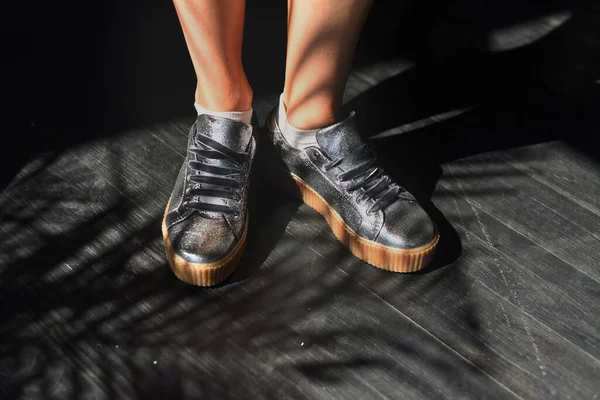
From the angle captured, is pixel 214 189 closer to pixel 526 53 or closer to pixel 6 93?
pixel 6 93

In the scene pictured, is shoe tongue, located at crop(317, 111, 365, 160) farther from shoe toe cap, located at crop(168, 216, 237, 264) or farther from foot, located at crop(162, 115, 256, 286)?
shoe toe cap, located at crop(168, 216, 237, 264)

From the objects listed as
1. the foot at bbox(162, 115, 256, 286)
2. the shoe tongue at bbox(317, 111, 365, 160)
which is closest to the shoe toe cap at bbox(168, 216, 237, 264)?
the foot at bbox(162, 115, 256, 286)

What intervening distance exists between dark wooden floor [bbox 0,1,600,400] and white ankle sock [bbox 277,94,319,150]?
15 centimetres

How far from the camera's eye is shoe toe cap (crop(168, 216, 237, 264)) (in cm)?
126

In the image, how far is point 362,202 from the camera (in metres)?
1.36

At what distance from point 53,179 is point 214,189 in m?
0.41

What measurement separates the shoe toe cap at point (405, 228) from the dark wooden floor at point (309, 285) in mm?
80

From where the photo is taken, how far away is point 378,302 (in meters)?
1.31

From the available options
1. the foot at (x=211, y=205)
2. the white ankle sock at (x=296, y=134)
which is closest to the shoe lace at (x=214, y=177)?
the foot at (x=211, y=205)

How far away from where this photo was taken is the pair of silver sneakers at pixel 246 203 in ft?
4.21

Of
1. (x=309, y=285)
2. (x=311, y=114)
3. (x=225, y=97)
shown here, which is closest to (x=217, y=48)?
(x=225, y=97)

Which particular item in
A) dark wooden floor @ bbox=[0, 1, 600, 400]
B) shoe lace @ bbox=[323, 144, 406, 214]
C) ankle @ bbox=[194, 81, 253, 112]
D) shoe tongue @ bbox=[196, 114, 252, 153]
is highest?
ankle @ bbox=[194, 81, 253, 112]

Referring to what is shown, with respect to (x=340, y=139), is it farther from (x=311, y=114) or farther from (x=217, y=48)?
(x=217, y=48)

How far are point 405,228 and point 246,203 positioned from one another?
32 centimetres
